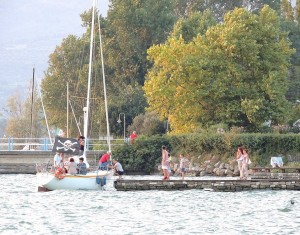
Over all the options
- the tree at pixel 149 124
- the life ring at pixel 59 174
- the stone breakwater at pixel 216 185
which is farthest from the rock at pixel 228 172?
the stone breakwater at pixel 216 185

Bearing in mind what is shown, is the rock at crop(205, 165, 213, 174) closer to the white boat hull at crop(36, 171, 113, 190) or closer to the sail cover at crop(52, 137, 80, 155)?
the white boat hull at crop(36, 171, 113, 190)

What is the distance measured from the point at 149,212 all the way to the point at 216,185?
455 inches

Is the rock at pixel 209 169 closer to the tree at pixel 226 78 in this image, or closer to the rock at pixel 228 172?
the rock at pixel 228 172

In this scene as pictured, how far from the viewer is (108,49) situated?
424 feet

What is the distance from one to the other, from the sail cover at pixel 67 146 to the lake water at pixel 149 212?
2.34 meters

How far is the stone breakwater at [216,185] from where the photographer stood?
200 ft

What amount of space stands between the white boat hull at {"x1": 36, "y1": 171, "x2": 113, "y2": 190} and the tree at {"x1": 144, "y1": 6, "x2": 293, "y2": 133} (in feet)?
104

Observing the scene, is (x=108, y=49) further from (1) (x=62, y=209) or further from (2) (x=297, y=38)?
(1) (x=62, y=209)

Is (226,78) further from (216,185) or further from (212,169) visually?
(216,185)

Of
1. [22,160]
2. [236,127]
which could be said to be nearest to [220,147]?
[236,127]

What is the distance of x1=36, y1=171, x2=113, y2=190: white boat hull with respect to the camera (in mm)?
64688

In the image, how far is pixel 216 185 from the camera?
61406mm

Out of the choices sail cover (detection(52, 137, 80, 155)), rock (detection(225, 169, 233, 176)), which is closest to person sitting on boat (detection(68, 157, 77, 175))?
sail cover (detection(52, 137, 80, 155))

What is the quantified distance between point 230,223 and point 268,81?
173 feet
